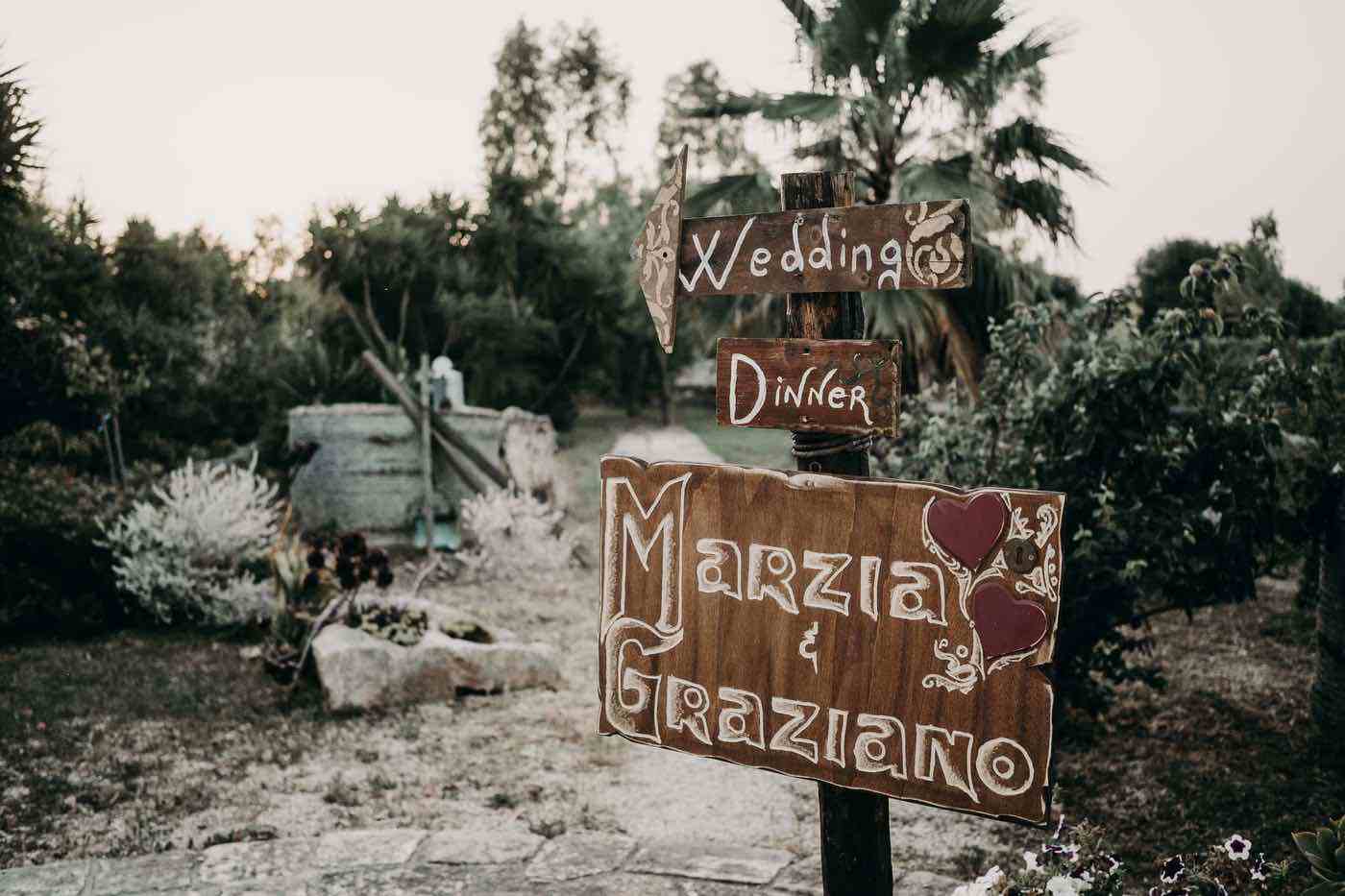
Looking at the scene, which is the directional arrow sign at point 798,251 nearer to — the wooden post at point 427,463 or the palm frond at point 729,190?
the palm frond at point 729,190

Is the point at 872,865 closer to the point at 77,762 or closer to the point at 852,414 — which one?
the point at 852,414

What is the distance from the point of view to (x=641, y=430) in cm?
2003

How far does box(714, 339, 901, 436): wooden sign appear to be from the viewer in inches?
81.6

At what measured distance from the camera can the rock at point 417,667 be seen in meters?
5.15

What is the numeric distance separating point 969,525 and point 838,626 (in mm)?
357

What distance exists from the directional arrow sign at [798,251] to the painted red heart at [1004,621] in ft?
2.11

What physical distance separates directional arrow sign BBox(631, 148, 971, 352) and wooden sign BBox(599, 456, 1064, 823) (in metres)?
0.44

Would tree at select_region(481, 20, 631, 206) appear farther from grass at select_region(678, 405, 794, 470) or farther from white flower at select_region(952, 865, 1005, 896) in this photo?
white flower at select_region(952, 865, 1005, 896)

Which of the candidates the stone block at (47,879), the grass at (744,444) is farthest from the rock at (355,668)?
the grass at (744,444)

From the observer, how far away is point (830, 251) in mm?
2133

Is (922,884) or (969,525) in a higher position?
(969,525)

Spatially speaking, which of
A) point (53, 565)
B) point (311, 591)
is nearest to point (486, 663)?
point (311, 591)

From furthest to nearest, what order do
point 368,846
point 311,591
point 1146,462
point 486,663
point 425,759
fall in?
1. point 311,591
2. point 486,663
3. point 425,759
4. point 1146,462
5. point 368,846

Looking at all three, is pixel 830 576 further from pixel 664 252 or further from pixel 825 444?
pixel 664 252
